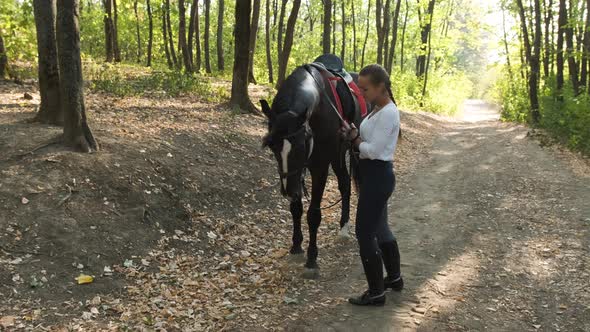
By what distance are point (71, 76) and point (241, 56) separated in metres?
5.88

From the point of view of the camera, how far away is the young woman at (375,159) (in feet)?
13.0

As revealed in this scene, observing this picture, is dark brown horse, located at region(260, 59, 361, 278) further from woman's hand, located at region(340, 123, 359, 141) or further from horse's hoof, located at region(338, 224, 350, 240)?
woman's hand, located at region(340, 123, 359, 141)

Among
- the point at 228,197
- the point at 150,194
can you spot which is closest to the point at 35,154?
the point at 150,194

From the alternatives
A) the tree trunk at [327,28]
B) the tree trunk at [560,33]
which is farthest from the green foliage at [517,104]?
the tree trunk at [327,28]

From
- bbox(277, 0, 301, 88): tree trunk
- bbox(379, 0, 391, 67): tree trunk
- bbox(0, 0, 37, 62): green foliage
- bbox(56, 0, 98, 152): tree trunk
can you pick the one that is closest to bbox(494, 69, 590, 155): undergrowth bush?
bbox(379, 0, 391, 67): tree trunk

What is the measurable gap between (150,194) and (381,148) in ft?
12.0

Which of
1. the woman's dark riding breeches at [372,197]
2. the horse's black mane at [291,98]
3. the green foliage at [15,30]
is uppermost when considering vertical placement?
the green foliage at [15,30]

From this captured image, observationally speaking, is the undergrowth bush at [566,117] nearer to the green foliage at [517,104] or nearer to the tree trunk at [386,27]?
the green foliage at [517,104]

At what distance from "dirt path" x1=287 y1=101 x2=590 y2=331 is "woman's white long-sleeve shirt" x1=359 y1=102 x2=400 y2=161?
161cm

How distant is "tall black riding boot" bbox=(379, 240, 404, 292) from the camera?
4.54 meters

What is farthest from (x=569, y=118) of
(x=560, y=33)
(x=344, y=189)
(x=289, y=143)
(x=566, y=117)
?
(x=289, y=143)

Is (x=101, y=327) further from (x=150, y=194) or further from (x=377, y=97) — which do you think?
(x=377, y=97)

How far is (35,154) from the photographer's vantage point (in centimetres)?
586

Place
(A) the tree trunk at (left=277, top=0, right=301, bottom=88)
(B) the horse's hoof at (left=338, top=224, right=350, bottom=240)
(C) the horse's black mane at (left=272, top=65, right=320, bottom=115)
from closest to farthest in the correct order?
1. (C) the horse's black mane at (left=272, top=65, right=320, bottom=115)
2. (B) the horse's hoof at (left=338, top=224, right=350, bottom=240)
3. (A) the tree trunk at (left=277, top=0, right=301, bottom=88)
